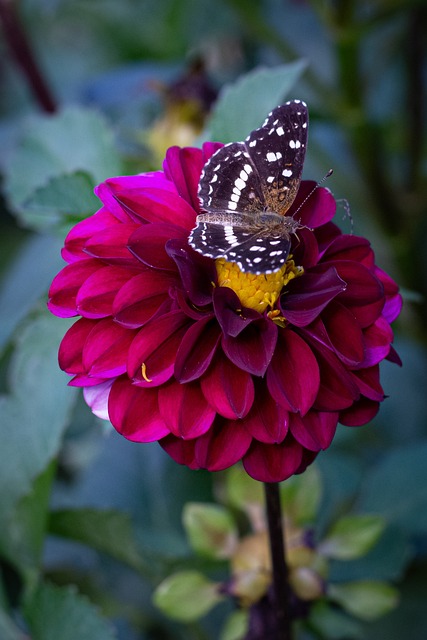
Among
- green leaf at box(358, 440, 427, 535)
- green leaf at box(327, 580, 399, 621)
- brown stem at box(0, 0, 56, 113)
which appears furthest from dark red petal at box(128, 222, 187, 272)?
brown stem at box(0, 0, 56, 113)

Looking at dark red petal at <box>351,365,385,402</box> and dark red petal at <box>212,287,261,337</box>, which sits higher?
dark red petal at <box>212,287,261,337</box>

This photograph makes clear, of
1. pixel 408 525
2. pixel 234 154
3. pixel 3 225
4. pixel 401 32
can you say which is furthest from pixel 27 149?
pixel 3 225

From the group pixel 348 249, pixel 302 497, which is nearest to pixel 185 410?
pixel 348 249

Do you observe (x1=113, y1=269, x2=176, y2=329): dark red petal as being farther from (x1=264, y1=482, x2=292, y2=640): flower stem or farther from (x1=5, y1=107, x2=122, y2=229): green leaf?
(x1=5, y1=107, x2=122, y2=229): green leaf

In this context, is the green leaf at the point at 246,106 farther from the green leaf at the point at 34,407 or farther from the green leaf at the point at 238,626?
the green leaf at the point at 238,626

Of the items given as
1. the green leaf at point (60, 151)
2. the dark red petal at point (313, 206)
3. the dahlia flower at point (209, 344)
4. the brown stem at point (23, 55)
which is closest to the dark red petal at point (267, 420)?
the dahlia flower at point (209, 344)

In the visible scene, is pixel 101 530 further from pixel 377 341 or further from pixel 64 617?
pixel 377 341
